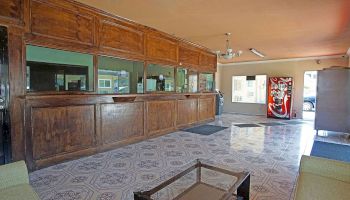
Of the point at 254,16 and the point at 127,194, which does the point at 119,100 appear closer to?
the point at 127,194

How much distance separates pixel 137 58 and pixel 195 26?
154 cm

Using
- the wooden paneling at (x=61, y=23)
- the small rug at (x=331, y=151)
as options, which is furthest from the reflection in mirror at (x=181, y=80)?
the small rug at (x=331, y=151)

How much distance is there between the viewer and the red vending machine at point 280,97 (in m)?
9.20

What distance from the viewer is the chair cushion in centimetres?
135

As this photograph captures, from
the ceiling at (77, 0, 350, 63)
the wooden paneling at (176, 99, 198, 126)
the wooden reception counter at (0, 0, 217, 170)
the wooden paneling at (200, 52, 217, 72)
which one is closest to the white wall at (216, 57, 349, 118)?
the ceiling at (77, 0, 350, 63)

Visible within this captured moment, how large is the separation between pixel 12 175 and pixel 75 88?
2356mm

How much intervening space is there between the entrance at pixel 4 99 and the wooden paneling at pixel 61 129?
1.11 feet

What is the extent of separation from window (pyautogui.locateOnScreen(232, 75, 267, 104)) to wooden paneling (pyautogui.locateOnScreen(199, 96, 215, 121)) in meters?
3.63

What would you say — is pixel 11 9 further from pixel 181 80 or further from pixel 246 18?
pixel 181 80

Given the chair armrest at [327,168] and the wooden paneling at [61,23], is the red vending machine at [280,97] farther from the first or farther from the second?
the wooden paneling at [61,23]

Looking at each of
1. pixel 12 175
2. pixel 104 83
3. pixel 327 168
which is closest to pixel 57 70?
pixel 104 83

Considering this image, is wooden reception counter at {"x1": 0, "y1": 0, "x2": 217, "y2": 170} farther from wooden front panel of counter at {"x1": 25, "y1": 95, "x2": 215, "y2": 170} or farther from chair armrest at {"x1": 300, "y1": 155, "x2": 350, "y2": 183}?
Answer: chair armrest at {"x1": 300, "y1": 155, "x2": 350, "y2": 183}

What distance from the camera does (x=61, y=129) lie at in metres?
3.44

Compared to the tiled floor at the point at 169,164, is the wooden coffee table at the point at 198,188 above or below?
above
